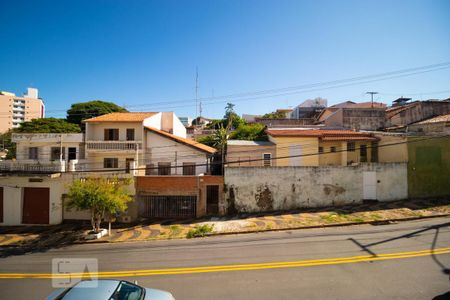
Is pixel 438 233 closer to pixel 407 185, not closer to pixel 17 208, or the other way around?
pixel 407 185

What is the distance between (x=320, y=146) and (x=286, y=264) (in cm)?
1832

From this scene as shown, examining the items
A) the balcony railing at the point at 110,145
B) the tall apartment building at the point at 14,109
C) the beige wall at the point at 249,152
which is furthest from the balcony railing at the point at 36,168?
the tall apartment building at the point at 14,109

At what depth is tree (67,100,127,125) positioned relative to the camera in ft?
159

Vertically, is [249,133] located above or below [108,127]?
above

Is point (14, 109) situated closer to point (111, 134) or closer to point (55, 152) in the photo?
point (55, 152)

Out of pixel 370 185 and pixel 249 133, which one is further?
pixel 249 133

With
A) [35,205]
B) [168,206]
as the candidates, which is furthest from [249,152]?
[35,205]

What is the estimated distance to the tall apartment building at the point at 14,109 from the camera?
9325 cm

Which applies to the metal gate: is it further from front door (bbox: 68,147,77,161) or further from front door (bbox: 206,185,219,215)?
front door (bbox: 68,147,77,161)

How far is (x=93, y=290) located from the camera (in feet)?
19.5

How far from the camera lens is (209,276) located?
9.27m

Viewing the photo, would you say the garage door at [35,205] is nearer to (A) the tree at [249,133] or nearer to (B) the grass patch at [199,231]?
(B) the grass patch at [199,231]

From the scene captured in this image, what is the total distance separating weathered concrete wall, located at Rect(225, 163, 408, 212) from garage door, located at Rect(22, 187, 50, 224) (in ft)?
50.0

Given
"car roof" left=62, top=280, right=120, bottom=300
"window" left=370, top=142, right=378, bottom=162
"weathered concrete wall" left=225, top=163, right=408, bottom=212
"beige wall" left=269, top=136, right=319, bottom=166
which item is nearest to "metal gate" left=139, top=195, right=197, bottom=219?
"weathered concrete wall" left=225, top=163, right=408, bottom=212
